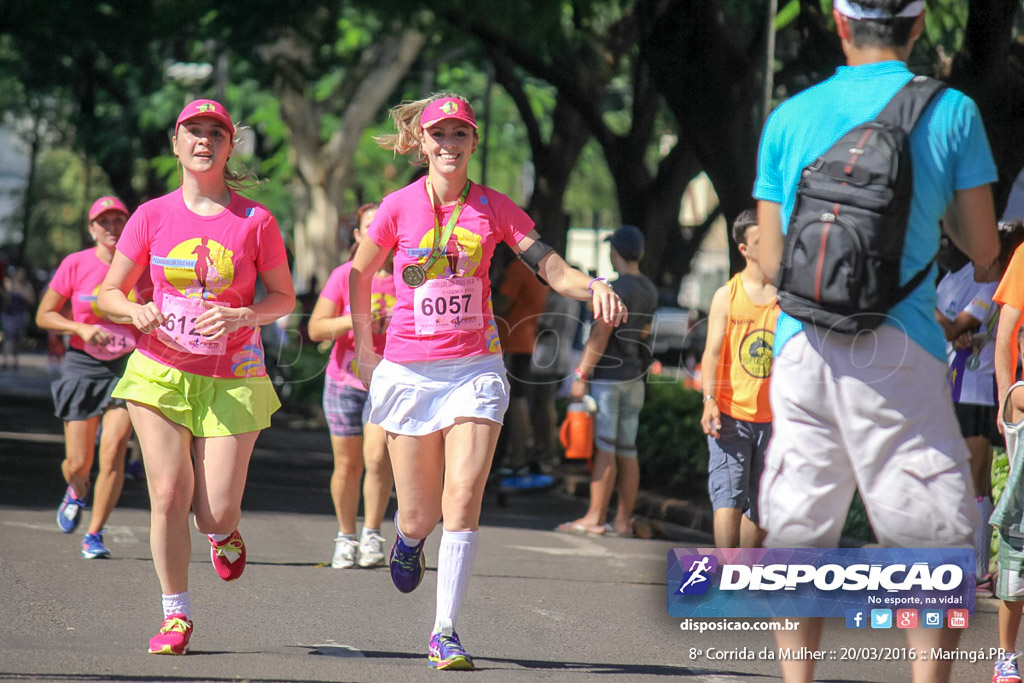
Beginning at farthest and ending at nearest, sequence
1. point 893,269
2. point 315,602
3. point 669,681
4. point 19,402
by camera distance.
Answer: point 19,402 → point 315,602 → point 669,681 → point 893,269

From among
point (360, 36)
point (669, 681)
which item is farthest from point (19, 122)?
point (669, 681)

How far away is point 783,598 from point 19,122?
61107mm

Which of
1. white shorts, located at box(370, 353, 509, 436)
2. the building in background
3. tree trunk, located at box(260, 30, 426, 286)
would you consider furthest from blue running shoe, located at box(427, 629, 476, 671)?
the building in background

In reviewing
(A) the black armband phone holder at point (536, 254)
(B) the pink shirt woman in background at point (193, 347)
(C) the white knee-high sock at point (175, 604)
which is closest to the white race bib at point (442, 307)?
(A) the black armband phone holder at point (536, 254)

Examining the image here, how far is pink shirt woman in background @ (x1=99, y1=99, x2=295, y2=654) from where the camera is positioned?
5.73 metres

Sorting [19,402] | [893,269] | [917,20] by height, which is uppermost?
[917,20]

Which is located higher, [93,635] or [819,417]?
[819,417]

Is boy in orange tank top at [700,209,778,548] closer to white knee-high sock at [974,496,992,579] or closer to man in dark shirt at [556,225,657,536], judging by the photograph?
white knee-high sock at [974,496,992,579]

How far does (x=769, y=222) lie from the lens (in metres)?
4.13

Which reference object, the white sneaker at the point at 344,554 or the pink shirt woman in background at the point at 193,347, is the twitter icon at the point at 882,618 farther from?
the white sneaker at the point at 344,554

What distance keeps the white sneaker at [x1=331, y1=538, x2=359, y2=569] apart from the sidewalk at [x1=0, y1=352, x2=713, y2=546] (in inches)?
115

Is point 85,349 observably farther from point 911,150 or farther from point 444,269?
point 911,150

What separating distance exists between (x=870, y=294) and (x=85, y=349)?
6308mm

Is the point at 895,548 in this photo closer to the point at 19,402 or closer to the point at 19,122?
the point at 19,402
